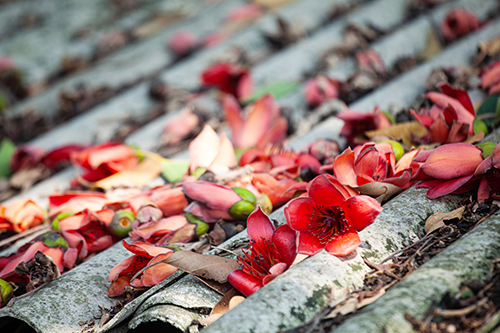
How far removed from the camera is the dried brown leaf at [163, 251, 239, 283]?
105cm

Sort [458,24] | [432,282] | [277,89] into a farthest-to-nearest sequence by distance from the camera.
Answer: [458,24] < [277,89] < [432,282]

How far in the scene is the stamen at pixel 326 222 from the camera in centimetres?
109

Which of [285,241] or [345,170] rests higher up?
[345,170]

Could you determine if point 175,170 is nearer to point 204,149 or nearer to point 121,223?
point 204,149

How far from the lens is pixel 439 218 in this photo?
3.55 ft

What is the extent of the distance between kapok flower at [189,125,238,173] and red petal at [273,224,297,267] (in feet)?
1.59

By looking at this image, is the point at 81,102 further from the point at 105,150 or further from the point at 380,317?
the point at 380,317

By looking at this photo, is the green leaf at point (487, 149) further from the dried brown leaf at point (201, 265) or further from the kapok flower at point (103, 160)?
the kapok flower at point (103, 160)

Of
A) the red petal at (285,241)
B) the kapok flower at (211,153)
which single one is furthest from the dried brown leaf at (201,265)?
the kapok flower at (211,153)

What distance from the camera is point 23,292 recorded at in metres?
1.30

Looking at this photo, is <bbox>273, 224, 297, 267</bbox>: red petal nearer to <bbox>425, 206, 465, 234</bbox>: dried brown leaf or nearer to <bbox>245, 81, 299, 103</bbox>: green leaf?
<bbox>425, 206, 465, 234</bbox>: dried brown leaf

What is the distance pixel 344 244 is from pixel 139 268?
622mm

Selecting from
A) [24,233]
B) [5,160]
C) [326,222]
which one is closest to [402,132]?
[326,222]

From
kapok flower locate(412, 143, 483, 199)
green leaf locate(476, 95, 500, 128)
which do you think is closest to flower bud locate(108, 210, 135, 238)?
kapok flower locate(412, 143, 483, 199)
